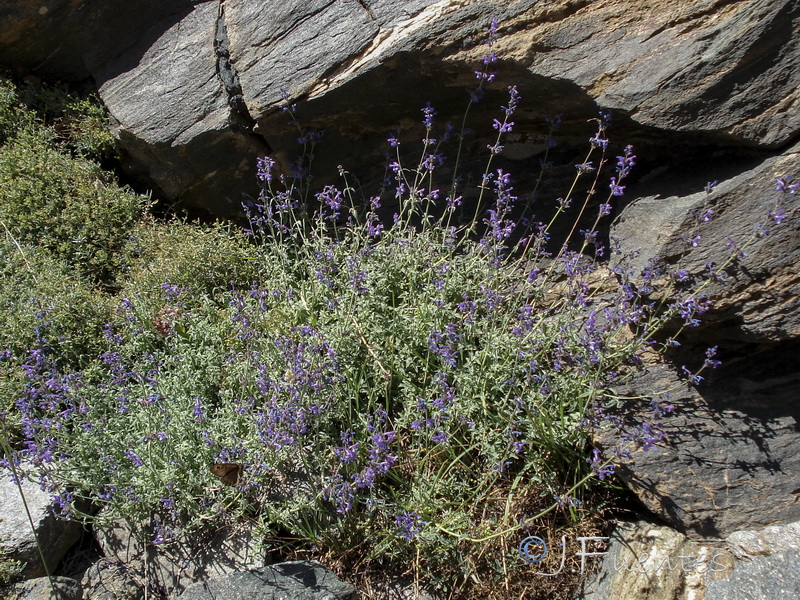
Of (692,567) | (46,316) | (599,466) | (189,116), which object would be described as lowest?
(692,567)

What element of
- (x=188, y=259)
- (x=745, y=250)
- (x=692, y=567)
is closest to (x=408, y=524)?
(x=692, y=567)

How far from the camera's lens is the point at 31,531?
3506 millimetres

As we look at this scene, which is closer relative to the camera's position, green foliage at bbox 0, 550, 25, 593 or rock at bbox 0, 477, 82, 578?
green foliage at bbox 0, 550, 25, 593

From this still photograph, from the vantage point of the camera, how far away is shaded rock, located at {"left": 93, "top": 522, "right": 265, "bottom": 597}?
11.4 feet

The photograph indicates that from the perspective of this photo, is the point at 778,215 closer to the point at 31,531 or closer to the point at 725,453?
the point at 725,453

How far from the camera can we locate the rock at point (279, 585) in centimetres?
315

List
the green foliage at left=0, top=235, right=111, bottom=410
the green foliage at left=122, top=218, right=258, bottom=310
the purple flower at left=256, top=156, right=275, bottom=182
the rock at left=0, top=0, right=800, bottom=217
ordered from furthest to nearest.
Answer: the green foliage at left=122, top=218, right=258, bottom=310, the purple flower at left=256, top=156, right=275, bottom=182, the green foliage at left=0, top=235, right=111, bottom=410, the rock at left=0, top=0, right=800, bottom=217

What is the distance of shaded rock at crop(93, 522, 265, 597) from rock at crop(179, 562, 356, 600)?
8.5 inches

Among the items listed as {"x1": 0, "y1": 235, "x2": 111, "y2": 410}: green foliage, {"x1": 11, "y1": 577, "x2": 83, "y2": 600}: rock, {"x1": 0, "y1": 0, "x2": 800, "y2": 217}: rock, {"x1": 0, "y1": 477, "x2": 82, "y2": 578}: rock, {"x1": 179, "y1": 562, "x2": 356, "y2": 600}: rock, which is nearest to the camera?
{"x1": 179, "y1": 562, "x2": 356, "y2": 600}: rock

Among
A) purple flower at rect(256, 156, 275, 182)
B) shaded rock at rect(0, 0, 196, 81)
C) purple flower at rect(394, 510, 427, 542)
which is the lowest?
purple flower at rect(394, 510, 427, 542)

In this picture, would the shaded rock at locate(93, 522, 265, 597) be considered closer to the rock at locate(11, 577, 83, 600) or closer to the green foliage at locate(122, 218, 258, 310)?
the rock at locate(11, 577, 83, 600)

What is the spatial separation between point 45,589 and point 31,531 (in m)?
0.31

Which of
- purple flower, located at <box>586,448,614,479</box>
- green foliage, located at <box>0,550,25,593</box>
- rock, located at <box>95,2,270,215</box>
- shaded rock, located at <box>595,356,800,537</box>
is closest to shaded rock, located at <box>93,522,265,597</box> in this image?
green foliage, located at <box>0,550,25,593</box>

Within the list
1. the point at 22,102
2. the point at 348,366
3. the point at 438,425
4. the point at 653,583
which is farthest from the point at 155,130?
the point at 653,583
